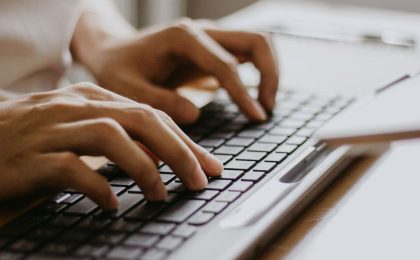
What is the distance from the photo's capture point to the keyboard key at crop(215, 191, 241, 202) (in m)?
0.60

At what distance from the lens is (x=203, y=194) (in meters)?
0.61

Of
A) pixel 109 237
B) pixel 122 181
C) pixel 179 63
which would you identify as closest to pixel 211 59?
pixel 179 63

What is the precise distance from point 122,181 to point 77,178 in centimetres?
6

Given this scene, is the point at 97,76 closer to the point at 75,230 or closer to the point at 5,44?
the point at 5,44

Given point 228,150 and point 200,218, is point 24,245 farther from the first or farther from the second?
point 228,150

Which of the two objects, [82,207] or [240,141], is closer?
[82,207]

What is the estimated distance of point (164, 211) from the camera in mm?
578

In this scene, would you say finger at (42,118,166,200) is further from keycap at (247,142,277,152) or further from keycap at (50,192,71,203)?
keycap at (247,142,277,152)

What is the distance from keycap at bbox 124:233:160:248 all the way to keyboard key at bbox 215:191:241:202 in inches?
3.4

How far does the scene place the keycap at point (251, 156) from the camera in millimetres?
698

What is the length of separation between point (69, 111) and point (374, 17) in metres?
0.89

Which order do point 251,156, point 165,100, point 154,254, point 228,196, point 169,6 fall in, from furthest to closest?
point 169,6
point 165,100
point 251,156
point 228,196
point 154,254

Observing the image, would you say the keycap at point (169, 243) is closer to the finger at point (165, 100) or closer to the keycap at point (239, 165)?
the keycap at point (239, 165)

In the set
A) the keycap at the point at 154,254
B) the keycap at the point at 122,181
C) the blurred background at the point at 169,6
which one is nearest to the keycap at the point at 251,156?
the keycap at the point at 122,181
